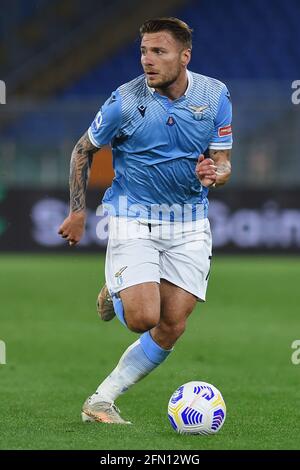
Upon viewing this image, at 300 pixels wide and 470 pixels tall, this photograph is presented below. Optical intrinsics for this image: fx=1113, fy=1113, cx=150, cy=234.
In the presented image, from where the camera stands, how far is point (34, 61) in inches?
907

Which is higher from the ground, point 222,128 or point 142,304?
point 222,128

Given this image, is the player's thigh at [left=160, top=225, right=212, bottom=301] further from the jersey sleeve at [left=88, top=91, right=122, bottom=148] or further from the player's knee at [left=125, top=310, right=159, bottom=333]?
the jersey sleeve at [left=88, top=91, right=122, bottom=148]

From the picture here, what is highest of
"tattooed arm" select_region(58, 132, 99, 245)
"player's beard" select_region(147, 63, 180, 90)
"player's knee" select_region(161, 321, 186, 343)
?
"player's beard" select_region(147, 63, 180, 90)

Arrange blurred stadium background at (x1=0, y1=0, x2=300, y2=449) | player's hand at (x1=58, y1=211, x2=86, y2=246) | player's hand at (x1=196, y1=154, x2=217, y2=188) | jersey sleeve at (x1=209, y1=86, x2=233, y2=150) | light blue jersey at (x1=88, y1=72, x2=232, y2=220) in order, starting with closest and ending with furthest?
player's hand at (x1=196, y1=154, x2=217, y2=188)
player's hand at (x1=58, y1=211, x2=86, y2=246)
light blue jersey at (x1=88, y1=72, x2=232, y2=220)
jersey sleeve at (x1=209, y1=86, x2=233, y2=150)
blurred stadium background at (x1=0, y1=0, x2=300, y2=449)

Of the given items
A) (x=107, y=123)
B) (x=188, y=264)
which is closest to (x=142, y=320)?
(x=188, y=264)

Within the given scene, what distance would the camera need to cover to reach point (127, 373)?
641 cm

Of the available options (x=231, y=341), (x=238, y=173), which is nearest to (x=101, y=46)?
(x=238, y=173)

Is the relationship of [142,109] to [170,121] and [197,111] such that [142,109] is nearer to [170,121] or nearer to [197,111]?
[170,121]

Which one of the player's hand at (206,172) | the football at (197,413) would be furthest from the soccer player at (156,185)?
the football at (197,413)

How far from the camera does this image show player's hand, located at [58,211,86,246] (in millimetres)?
6230

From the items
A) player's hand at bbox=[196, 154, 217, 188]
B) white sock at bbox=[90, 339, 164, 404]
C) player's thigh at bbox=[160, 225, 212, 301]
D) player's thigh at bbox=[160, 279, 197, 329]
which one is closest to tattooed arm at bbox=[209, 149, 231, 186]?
player's hand at bbox=[196, 154, 217, 188]

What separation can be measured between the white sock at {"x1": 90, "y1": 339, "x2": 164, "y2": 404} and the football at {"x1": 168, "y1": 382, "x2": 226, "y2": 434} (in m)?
0.44

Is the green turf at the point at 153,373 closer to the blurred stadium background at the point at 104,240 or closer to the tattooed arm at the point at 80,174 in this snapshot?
the blurred stadium background at the point at 104,240

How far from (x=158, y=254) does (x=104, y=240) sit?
12.3 metres
